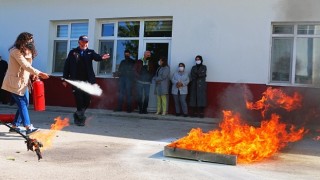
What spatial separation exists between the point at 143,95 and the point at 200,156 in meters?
7.15

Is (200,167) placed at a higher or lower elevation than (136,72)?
lower

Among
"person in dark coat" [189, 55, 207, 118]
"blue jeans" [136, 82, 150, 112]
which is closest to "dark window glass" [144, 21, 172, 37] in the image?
"person in dark coat" [189, 55, 207, 118]

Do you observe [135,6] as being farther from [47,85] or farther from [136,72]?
[47,85]

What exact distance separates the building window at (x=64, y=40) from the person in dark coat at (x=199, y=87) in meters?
5.22

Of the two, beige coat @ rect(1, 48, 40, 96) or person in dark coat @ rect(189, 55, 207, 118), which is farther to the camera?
person in dark coat @ rect(189, 55, 207, 118)

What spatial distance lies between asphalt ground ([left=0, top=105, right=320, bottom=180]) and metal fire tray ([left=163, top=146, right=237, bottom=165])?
0.08 metres

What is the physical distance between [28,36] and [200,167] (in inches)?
157

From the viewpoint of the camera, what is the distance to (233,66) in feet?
38.8

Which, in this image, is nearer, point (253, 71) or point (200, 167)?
point (200, 167)

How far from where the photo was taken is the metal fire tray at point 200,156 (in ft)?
18.5

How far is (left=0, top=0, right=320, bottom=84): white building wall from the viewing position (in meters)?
11.4

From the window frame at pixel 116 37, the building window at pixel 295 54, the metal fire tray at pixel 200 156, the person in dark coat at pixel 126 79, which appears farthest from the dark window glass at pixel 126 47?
the metal fire tray at pixel 200 156

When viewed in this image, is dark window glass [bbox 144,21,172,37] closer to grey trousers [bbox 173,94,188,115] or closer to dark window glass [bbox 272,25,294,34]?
grey trousers [bbox 173,94,188,115]

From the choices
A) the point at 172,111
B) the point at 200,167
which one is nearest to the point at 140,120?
the point at 172,111
